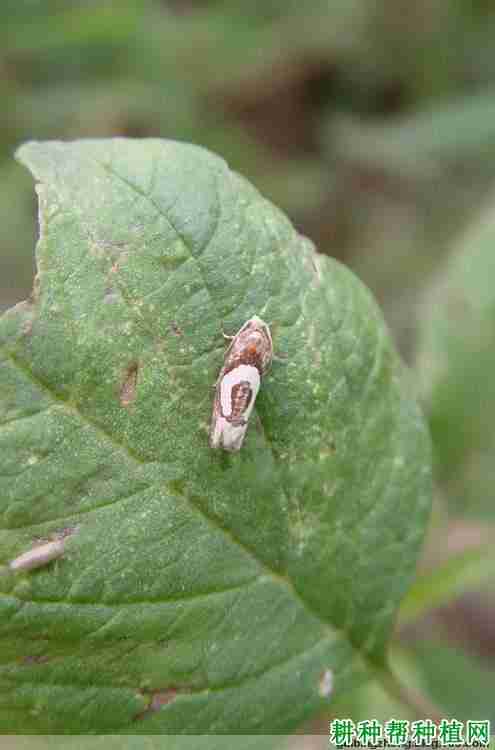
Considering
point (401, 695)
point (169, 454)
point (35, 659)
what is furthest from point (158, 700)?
point (401, 695)

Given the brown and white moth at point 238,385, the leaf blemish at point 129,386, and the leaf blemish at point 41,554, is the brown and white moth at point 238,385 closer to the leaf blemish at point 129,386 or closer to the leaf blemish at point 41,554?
the leaf blemish at point 129,386

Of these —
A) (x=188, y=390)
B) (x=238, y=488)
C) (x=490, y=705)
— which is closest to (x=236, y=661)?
(x=238, y=488)

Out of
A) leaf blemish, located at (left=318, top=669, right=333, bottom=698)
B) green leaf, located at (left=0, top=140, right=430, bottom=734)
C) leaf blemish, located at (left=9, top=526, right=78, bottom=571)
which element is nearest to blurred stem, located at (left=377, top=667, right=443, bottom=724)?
leaf blemish, located at (left=318, top=669, right=333, bottom=698)

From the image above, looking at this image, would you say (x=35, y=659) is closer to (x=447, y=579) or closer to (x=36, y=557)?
(x=36, y=557)

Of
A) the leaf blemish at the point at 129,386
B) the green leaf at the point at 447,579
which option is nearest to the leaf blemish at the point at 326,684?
the green leaf at the point at 447,579

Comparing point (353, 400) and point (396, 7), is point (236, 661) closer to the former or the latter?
point (353, 400)
